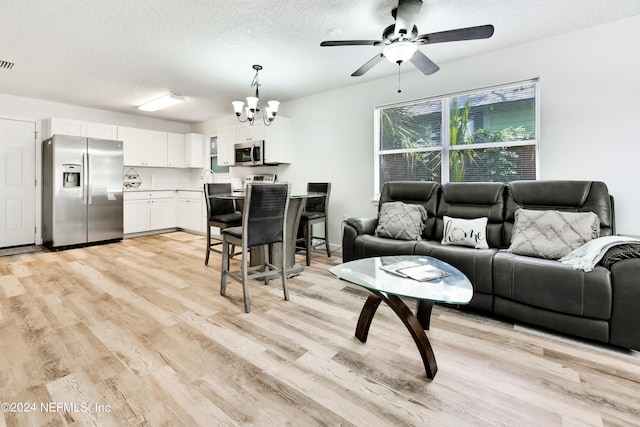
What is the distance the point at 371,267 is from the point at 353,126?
2836mm

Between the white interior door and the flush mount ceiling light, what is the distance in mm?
1778

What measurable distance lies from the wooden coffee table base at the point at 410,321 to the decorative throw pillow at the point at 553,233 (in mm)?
1041

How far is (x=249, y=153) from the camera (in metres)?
5.23

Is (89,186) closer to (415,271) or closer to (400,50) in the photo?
(400,50)

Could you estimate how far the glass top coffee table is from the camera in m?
1.56

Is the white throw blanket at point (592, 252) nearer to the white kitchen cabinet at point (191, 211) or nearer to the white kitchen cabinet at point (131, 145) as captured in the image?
the white kitchen cabinet at point (191, 211)

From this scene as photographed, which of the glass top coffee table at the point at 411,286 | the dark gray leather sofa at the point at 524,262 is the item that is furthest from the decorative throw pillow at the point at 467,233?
the glass top coffee table at the point at 411,286

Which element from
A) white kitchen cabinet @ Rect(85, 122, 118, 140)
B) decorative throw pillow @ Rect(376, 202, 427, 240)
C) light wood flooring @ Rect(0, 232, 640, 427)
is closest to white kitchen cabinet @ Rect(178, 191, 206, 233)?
white kitchen cabinet @ Rect(85, 122, 118, 140)

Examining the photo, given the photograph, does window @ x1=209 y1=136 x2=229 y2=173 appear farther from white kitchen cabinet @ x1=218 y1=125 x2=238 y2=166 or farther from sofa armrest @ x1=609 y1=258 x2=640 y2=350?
sofa armrest @ x1=609 y1=258 x2=640 y2=350

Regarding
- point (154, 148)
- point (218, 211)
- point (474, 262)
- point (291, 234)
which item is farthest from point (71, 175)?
point (474, 262)

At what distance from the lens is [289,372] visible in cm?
168

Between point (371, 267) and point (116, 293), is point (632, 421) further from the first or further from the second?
point (116, 293)

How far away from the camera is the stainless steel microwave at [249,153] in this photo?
511 centimetres

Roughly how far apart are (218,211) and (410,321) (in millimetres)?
3041
